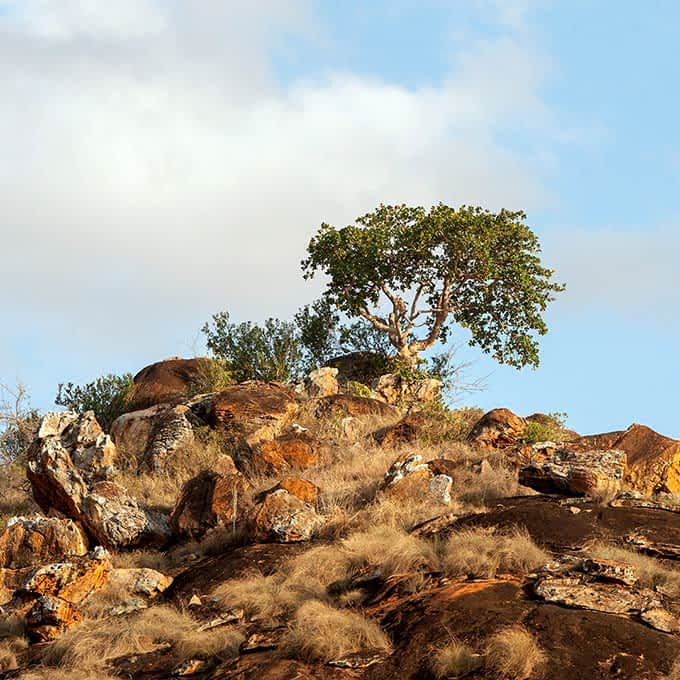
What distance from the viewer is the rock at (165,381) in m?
36.0

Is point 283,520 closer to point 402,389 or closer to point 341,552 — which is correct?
point 341,552

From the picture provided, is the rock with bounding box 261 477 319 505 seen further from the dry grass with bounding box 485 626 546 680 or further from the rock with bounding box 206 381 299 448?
the dry grass with bounding box 485 626 546 680

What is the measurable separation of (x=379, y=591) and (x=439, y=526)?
303cm

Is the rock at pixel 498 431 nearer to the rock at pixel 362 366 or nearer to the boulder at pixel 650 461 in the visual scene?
the boulder at pixel 650 461

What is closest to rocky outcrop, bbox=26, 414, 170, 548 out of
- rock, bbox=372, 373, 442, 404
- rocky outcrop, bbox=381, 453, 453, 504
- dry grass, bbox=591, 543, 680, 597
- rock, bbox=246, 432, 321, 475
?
rock, bbox=246, 432, 321, 475

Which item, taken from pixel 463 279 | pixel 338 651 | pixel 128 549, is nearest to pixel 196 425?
pixel 128 549

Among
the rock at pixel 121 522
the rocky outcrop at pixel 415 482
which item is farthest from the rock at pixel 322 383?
the rocky outcrop at pixel 415 482

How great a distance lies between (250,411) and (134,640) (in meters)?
14.5

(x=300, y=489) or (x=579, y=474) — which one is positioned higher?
(x=300, y=489)

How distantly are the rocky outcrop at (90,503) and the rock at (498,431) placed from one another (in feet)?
27.1

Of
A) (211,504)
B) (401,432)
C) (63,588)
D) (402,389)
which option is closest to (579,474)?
(211,504)

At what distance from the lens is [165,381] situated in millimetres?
36906

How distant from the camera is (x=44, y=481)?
84.8 ft

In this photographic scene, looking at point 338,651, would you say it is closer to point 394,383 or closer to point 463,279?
point 394,383
